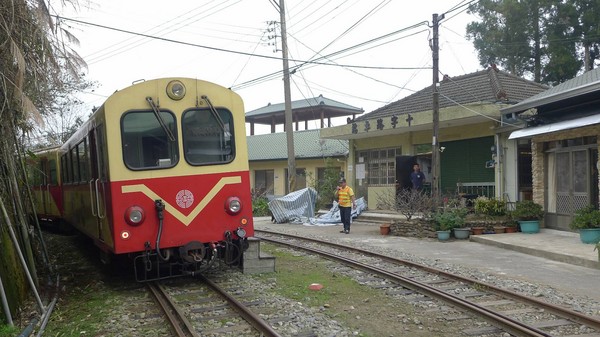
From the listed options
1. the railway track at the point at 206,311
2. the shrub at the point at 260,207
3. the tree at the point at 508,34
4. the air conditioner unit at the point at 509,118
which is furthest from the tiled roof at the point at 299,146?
the railway track at the point at 206,311

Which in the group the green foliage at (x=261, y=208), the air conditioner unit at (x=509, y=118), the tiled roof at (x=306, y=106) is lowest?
the green foliage at (x=261, y=208)

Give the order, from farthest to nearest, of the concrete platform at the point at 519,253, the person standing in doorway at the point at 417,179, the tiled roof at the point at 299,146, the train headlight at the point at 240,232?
the tiled roof at the point at 299,146 < the person standing in doorway at the point at 417,179 < the concrete platform at the point at 519,253 < the train headlight at the point at 240,232

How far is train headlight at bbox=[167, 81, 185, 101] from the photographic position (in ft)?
24.8

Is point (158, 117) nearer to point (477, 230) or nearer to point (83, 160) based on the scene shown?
point (83, 160)

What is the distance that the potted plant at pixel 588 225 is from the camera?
10.9 m

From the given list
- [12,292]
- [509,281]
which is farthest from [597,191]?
[12,292]

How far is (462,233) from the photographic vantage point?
13.6 meters

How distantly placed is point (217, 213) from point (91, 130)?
94.0 inches

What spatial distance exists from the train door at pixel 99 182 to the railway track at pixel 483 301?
4.20m

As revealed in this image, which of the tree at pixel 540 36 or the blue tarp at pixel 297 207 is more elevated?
the tree at pixel 540 36

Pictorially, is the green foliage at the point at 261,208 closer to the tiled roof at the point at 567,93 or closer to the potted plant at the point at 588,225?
the tiled roof at the point at 567,93

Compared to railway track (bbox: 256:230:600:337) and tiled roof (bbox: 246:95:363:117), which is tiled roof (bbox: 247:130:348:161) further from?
railway track (bbox: 256:230:600:337)

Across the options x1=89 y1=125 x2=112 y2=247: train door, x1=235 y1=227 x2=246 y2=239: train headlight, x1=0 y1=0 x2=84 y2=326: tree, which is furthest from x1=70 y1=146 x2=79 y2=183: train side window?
x1=235 y1=227 x2=246 y2=239: train headlight

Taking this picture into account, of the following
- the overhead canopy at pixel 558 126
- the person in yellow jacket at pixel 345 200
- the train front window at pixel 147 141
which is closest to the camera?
the train front window at pixel 147 141
